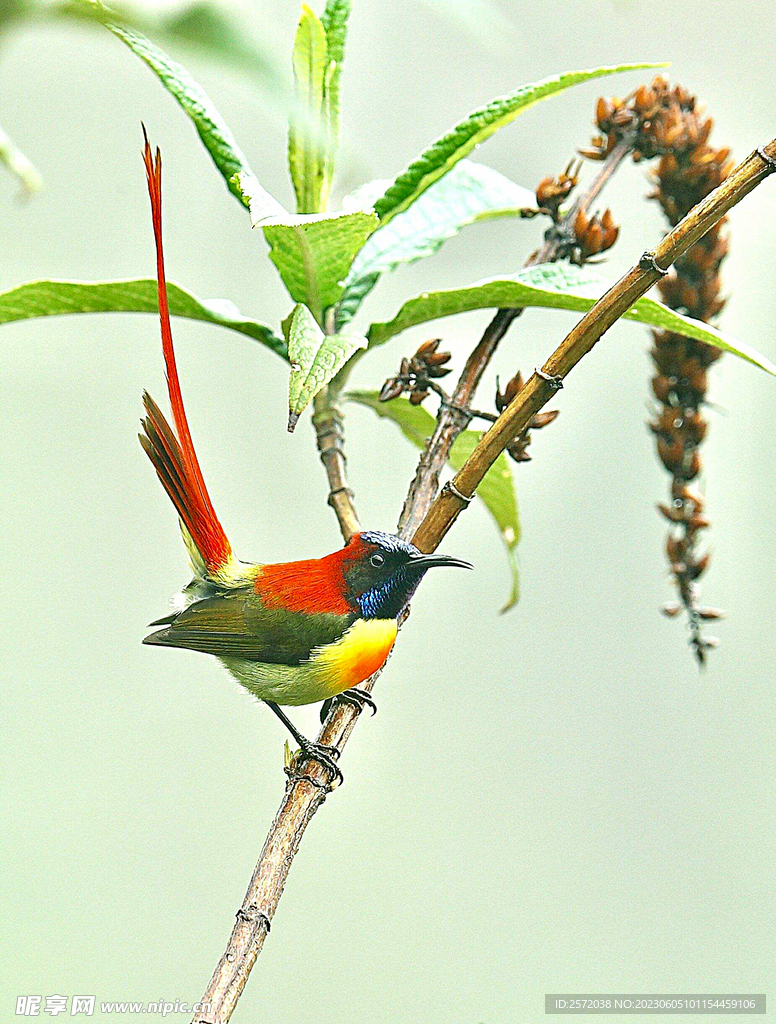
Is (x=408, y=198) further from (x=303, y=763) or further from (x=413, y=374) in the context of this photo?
(x=303, y=763)

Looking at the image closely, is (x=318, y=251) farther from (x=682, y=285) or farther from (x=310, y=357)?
→ (x=682, y=285)

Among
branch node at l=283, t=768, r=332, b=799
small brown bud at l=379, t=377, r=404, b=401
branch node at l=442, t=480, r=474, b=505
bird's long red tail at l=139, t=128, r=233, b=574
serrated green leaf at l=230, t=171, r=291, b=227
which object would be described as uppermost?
small brown bud at l=379, t=377, r=404, b=401

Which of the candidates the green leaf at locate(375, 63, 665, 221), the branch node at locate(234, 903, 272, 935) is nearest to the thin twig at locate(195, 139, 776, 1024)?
the branch node at locate(234, 903, 272, 935)

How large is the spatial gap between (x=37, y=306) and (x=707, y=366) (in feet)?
1.07

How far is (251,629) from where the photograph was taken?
36 centimetres

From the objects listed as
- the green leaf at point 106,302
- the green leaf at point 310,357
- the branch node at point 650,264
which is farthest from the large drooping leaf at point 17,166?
the branch node at point 650,264

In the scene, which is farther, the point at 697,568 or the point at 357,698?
the point at 697,568

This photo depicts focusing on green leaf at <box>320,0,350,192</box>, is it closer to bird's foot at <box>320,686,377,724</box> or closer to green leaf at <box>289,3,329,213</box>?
green leaf at <box>289,3,329,213</box>

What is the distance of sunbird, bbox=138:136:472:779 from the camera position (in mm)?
350

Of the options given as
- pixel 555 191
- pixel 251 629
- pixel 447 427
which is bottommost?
pixel 251 629

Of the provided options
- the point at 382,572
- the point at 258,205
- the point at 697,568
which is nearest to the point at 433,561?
the point at 382,572

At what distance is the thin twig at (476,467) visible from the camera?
0.28 meters

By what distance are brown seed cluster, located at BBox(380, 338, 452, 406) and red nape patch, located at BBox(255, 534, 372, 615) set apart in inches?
3.4

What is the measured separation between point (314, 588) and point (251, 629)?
3cm
